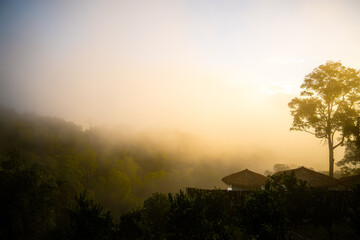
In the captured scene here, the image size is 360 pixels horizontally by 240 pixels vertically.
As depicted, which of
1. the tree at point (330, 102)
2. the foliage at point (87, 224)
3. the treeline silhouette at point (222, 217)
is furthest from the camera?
the tree at point (330, 102)

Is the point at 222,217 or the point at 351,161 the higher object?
the point at 351,161

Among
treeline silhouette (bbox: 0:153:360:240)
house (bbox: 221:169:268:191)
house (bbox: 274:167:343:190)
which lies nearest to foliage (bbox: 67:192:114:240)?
treeline silhouette (bbox: 0:153:360:240)

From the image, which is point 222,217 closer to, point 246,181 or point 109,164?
point 246,181

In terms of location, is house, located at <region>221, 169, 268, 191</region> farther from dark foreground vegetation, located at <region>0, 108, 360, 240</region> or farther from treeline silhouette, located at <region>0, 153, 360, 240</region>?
treeline silhouette, located at <region>0, 153, 360, 240</region>

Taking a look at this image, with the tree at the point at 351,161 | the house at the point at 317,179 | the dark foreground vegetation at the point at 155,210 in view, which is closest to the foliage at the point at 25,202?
the dark foreground vegetation at the point at 155,210

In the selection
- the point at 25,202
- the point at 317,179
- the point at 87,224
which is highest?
the point at 317,179

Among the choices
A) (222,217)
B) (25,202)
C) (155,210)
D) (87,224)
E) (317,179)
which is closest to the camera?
(87,224)

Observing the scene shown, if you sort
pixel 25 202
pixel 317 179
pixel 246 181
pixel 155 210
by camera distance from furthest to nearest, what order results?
pixel 25 202
pixel 246 181
pixel 317 179
pixel 155 210

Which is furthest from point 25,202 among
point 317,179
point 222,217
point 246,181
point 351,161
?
point 351,161

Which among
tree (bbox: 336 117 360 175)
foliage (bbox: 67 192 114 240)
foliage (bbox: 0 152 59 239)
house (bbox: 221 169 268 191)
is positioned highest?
tree (bbox: 336 117 360 175)

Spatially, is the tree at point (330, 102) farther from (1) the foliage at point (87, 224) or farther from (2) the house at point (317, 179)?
(1) the foliage at point (87, 224)

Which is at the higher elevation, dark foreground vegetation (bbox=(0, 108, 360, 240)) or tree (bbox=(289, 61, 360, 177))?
tree (bbox=(289, 61, 360, 177))

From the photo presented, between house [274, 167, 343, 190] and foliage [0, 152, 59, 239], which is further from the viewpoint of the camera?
foliage [0, 152, 59, 239]

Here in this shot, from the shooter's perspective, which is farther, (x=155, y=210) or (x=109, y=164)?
(x=109, y=164)
